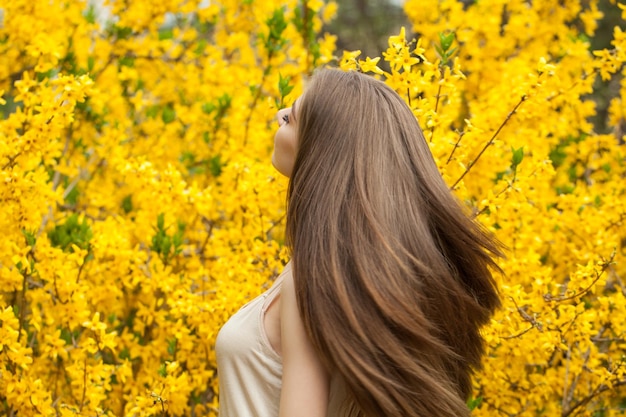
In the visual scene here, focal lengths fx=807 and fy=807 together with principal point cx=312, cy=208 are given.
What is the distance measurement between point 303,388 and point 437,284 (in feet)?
1.16

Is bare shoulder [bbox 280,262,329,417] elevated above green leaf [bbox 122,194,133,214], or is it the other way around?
bare shoulder [bbox 280,262,329,417]

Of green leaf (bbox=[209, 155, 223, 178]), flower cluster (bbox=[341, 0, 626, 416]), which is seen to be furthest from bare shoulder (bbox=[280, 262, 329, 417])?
green leaf (bbox=[209, 155, 223, 178])

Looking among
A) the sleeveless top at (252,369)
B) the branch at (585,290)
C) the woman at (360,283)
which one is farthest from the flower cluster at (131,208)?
the branch at (585,290)

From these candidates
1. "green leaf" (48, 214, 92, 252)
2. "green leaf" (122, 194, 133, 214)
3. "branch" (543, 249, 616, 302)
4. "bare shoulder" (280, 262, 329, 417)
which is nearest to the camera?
"bare shoulder" (280, 262, 329, 417)

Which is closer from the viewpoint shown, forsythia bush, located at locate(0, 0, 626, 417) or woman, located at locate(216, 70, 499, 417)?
woman, located at locate(216, 70, 499, 417)

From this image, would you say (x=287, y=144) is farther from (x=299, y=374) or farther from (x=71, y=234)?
(x=71, y=234)

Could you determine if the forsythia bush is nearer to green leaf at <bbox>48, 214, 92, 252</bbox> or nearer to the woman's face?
green leaf at <bbox>48, 214, 92, 252</bbox>

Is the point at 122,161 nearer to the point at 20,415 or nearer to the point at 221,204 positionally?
the point at 221,204

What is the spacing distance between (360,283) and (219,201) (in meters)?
1.84

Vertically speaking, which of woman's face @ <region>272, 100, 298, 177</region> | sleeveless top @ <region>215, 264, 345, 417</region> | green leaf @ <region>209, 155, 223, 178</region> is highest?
woman's face @ <region>272, 100, 298, 177</region>

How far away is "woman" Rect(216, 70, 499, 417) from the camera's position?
153 centimetres

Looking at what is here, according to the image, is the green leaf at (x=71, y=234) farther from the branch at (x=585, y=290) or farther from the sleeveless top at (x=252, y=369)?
the branch at (x=585, y=290)

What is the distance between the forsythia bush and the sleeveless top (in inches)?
20.1

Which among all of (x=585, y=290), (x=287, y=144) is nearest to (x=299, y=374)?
(x=287, y=144)
